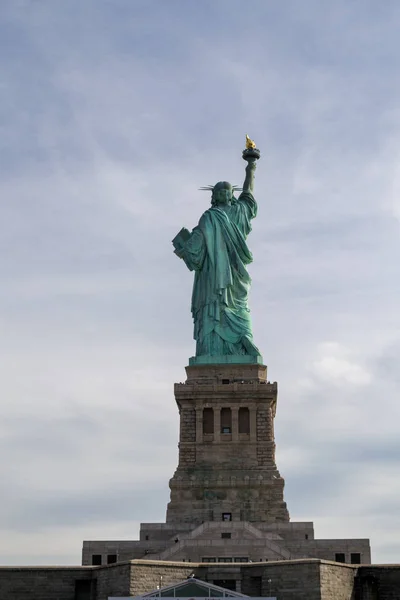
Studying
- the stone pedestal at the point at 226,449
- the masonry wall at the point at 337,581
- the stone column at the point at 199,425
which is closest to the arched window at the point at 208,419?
the stone pedestal at the point at 226,449

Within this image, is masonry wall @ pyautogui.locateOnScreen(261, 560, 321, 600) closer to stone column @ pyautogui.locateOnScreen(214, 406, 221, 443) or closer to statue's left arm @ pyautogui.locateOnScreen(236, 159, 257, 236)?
stone column @ pyautogui.locateOnScreen(214, 406, 221, 443)

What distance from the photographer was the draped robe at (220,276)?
54.2 metres

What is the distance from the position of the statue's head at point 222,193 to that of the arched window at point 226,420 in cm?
1174

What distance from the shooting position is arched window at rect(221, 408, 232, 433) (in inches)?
2024

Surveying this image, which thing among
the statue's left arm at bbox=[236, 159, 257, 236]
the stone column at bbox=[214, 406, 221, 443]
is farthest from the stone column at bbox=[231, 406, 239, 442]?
the statue's left arm at bbox=[236, 159, 257, 236]

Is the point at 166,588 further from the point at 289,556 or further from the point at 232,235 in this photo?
the point at 232,235

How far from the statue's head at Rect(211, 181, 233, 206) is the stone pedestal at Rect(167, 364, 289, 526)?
9.53 m

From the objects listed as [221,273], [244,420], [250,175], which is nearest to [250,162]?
[250,175]

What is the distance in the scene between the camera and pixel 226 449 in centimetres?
5100

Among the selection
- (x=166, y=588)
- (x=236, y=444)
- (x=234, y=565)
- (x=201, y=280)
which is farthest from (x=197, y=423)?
(x=166, y=588)

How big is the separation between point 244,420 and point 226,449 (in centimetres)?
173

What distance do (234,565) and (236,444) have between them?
48.9 feet

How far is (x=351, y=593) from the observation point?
36.3 m

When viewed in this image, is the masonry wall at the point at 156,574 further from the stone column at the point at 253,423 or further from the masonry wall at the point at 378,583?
the stone column at the point at 253,423
